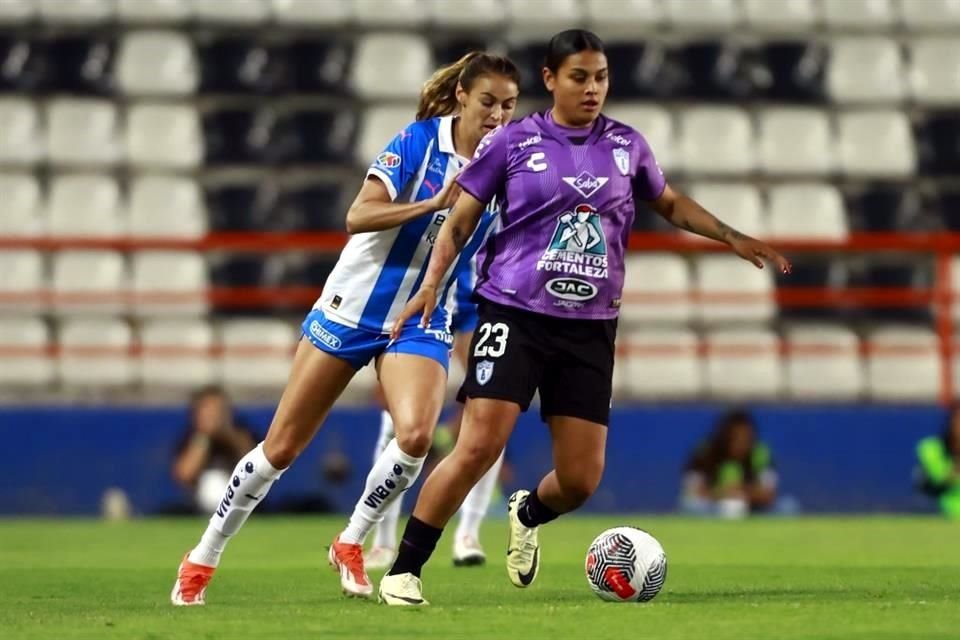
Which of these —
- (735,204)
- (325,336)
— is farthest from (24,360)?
(325,336)

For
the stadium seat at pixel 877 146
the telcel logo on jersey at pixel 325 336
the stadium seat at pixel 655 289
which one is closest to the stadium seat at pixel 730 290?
the stadium seat at pixel 655 289

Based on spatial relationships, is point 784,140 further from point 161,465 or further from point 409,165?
point 409,165

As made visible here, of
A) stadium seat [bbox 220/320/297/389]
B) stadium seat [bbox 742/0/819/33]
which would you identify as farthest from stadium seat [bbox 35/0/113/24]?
stadium seat [bbox 742/0/819/33]

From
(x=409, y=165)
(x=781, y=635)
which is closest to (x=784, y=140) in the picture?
(x=409, y=165)

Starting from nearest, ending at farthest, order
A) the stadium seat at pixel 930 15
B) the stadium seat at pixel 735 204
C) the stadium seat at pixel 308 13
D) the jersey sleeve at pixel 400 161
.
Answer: the jersey sleeve at pixel 400 161 < the stadium seat at pixel 735 204 < the stadium seat at pixel 308 13 < the stadium seat at pixel 930 15

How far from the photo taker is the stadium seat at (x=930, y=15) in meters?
20.5

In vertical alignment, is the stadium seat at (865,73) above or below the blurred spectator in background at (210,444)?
above

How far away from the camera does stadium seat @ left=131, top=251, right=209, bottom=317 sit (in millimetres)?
17000

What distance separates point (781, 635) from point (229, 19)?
14225 millimetres

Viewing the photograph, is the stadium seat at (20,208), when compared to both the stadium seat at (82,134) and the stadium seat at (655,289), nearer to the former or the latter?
the stadium seat at (82,134)

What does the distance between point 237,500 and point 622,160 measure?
2.04m

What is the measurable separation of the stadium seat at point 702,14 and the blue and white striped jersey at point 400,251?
12262mm

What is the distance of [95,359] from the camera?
16.7 metres

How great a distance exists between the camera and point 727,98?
19359mm
